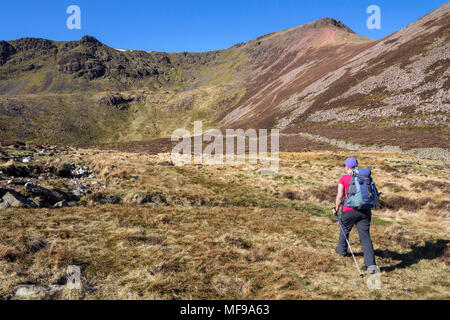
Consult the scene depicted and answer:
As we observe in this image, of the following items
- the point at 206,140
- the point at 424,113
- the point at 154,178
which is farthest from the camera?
the point at 206,140

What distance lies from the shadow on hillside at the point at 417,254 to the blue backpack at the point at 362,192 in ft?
8.51

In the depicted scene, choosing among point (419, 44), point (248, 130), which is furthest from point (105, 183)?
point (419, 44)

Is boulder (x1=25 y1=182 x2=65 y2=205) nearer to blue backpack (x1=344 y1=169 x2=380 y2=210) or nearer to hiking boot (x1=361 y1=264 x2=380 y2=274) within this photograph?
blue backpack (x1=344 y1=169 x2=380 y2=210)

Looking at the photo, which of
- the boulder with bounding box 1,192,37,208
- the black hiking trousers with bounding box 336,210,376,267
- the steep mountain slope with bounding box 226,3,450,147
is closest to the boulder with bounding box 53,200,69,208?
the boulder with bounding box 1,192,37,208

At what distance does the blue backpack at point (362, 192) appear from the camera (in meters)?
7.19

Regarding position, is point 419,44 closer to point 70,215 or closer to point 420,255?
point 420,255

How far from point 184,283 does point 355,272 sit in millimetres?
5305

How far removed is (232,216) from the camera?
502 inches

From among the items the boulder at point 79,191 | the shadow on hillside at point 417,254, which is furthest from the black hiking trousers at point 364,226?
the boulder at point 79,191

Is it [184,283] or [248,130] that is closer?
[184,283]

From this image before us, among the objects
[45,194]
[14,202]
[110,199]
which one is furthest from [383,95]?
[14,202]

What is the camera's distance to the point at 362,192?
721cm

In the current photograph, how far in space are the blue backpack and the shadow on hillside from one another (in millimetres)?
2595

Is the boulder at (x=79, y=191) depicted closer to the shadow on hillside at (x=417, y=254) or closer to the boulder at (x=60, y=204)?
the boulder at (x=60, y=204)
